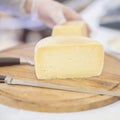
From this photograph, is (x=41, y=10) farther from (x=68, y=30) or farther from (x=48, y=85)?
(x=48, y=85)

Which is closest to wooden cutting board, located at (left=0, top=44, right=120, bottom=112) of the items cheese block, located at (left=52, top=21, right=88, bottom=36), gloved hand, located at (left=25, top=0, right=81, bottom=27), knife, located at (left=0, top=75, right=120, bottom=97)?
knife, located at (left=0, top=75, right=120, bottom=97)

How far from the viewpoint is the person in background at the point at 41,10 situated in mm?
930

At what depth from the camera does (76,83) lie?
0.65m

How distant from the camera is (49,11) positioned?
94 cm

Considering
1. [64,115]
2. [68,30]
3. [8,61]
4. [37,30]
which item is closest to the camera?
[64,115]

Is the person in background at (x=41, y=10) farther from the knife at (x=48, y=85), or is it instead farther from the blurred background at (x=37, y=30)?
the knife at (x=48, y=85)

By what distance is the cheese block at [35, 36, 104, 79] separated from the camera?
66cm

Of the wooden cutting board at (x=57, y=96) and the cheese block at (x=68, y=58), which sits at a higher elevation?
the cheese block at (x=68, y=58)

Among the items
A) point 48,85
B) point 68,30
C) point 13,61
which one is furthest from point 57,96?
point 68,30

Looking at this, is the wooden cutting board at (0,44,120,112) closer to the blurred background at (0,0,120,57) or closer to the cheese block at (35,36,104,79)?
the cheese block at (35,36,104,79)

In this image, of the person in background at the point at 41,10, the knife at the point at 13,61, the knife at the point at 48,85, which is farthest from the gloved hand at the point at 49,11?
the knife at the point at 48,85

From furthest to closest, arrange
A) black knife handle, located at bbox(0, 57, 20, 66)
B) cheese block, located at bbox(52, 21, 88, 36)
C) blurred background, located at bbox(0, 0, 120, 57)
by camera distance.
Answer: blurred background, located at bbox(0, 0, 120, 57), cheese block, located at bbox(52, 21, 88, 36), black knife handle, located at bbox(0, 57, 20, 66)

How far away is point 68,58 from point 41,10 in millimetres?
350

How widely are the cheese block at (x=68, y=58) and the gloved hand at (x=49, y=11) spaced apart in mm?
258
